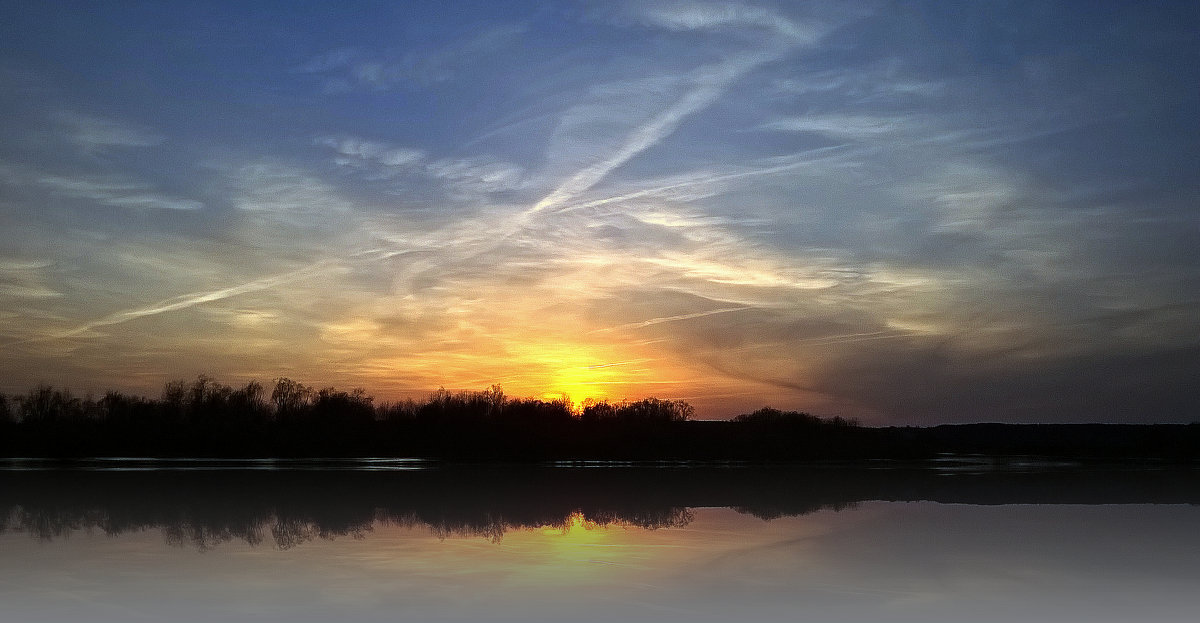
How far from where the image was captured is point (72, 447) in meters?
40.4

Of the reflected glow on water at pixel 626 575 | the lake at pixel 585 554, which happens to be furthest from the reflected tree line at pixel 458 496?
the reflected glow on water at pixel 626 575

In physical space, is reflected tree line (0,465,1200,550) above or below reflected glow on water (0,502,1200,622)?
above

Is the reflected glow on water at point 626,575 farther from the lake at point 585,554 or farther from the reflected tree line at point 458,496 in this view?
the reflected tree line at point 458,496

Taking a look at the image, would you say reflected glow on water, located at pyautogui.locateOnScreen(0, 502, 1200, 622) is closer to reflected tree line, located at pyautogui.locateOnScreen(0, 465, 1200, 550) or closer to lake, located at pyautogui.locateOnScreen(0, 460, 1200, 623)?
lake, located at pyautogui.locateOnScreen(0, 460, 1200, 623)

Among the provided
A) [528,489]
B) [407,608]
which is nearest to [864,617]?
[407,608]

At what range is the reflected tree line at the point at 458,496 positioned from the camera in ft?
42.6

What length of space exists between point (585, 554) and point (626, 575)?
145 cm

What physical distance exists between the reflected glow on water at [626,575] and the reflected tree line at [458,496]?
27.1 inches

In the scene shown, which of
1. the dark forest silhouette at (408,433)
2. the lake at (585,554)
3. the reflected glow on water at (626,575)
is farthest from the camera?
the dark forest silhouette at (408,433)

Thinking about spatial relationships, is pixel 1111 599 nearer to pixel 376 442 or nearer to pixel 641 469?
pixel 641 469

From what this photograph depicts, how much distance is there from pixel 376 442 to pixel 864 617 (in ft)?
133

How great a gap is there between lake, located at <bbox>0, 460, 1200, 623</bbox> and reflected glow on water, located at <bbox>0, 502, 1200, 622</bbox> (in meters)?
0.04

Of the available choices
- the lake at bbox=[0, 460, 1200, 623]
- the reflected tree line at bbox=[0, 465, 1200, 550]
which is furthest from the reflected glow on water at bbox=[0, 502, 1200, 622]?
the reflected tree line at bbox=[0, 465, 1200, 550]

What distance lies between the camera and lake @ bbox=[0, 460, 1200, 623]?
299 inches
